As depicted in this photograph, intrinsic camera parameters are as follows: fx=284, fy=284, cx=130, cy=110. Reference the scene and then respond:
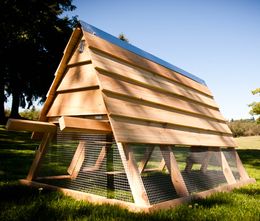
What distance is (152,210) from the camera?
2.85 m

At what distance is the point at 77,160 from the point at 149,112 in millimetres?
1642

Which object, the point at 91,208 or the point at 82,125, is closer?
the point at 91,208

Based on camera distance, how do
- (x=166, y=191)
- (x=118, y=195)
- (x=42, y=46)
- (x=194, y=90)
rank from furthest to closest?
(x=42, y=46) → (x=194, y=90) → (x=166, y=191) → (x=118, y=195)

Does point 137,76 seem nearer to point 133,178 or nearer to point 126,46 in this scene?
point 126,46

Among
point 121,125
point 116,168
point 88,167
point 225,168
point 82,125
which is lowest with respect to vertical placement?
point 225,168

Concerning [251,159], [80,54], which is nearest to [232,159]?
[80,54]

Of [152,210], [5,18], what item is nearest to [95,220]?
[152,210]

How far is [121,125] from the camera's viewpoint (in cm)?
319

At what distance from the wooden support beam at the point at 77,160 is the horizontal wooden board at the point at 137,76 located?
1.43 metres

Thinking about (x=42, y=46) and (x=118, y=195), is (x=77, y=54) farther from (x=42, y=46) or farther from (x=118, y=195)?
(x=42, y=46)

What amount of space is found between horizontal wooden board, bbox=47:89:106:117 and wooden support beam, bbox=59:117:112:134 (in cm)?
17

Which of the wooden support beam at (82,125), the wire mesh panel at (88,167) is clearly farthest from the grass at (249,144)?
the wooden support beam at (82,125)

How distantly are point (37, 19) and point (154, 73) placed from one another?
14.1 metres

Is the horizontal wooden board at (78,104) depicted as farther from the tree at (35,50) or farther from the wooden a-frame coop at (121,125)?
the tree at (35,50)
